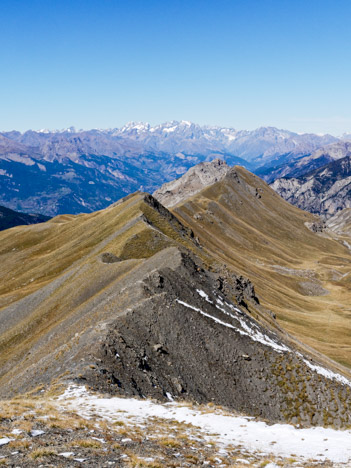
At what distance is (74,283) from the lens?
68.5m

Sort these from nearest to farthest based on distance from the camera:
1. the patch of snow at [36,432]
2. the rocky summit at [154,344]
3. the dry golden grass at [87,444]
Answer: the dry golden grass at [87,444], the patch of snow at [36,432], the rocky summit at [154,344]

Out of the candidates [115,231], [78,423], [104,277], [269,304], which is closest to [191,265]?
[104,277]

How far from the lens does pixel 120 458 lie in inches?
702

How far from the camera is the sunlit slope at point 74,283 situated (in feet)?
154

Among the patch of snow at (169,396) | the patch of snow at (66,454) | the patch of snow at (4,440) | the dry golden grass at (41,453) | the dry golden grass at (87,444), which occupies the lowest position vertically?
the patch of snow at (169,396)

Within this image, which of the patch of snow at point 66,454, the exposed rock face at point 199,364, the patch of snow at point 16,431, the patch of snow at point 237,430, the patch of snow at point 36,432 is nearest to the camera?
the patch of snow at point 66,454

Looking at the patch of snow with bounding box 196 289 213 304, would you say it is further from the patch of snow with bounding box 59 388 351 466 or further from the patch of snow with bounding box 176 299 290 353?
the patch of snow with bounding box 59 388 351 466

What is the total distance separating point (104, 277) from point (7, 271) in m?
71.5

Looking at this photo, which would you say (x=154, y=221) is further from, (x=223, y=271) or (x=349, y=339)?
(x=349, y=339)

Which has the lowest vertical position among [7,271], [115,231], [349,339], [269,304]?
[349,339]

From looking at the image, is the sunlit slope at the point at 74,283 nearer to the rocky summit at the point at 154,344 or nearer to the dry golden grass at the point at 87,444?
the rocky summit at the point at 154,344

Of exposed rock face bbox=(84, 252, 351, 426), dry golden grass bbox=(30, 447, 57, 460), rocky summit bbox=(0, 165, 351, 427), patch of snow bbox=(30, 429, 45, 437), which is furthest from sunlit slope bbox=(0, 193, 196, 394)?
dry golden grass bbox=(30, 447, 57, 460)

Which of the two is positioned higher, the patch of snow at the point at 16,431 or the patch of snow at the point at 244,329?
the patch of snow at the point at 16,431

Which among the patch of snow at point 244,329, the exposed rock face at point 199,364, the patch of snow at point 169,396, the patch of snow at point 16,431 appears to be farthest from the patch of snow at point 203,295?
the patch of snow at point 16,431
